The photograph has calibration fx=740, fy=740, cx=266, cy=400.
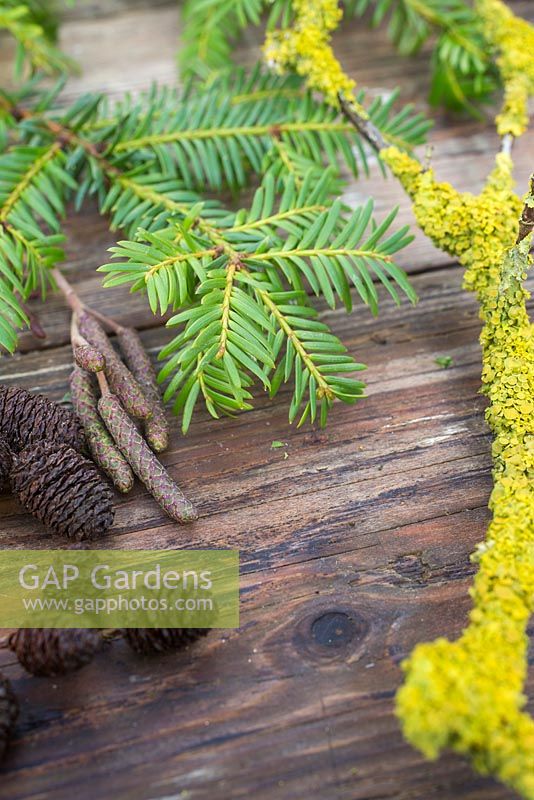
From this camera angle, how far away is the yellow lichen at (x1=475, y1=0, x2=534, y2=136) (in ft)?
5.16

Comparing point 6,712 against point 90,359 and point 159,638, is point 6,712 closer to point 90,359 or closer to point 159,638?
point 159,638

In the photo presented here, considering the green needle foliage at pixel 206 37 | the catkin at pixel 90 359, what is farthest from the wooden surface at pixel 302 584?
the green needle foliage at pixel 206 37

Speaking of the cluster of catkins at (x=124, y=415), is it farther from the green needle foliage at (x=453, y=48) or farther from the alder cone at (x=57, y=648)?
the green needle foliage at (x=453, y=48)

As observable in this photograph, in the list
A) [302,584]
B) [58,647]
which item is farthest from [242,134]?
[58,647]

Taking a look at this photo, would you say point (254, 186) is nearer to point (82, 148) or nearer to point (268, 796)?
point (82, 148)

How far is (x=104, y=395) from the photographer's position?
1.21 m

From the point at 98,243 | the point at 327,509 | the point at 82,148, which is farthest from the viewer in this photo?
the point at 98,243

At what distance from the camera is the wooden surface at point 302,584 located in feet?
2.95

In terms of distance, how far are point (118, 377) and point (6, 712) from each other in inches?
21.4

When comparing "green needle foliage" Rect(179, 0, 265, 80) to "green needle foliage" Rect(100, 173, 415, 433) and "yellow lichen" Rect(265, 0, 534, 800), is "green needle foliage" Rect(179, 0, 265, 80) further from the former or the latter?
"green needle foliage" Rect(100, 173, 415, 433)

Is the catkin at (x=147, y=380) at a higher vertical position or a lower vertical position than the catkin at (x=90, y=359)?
lower

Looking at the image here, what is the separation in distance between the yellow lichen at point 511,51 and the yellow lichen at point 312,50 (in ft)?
1.16

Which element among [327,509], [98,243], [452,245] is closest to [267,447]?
[327,509]

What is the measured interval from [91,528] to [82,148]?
83 cm
